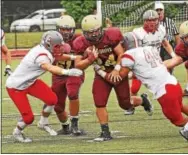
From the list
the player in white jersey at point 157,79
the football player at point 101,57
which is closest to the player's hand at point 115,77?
the football player at point 101,57

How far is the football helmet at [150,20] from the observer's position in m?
9.15

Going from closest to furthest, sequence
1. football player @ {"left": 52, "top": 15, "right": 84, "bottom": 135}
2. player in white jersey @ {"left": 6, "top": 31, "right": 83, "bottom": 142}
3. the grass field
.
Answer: the grass field
player in white jersey @ {"left": 6, "top": 31, "right": 83, "bottom": 142}
football player @ {"left": 52, "top": 15, "right": 84, "bottom": 135}

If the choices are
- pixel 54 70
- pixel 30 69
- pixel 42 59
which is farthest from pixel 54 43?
pixel 30 69

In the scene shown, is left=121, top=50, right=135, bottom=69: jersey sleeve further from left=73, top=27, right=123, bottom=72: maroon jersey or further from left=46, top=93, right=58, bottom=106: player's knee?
left=46, top=93, right=58, bottom=106: player's knee

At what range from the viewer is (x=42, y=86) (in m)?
8.93

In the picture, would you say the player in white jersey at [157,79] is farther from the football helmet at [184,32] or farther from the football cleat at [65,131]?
the football cleat at [65,131]

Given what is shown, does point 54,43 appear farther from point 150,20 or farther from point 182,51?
point 182,51

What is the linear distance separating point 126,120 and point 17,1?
95.9ft

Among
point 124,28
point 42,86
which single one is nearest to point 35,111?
point 42,86

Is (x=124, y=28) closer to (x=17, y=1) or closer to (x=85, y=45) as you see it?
(x=85, y=45)

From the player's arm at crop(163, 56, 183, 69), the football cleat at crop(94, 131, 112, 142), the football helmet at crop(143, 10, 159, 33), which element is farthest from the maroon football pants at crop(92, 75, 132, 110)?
the football helmet at crop(143, 10, 159, 33)

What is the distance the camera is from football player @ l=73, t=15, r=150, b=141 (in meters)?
8.73

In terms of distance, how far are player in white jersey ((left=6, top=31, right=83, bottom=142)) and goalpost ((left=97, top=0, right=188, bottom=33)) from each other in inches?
463

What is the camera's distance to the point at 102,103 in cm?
891
